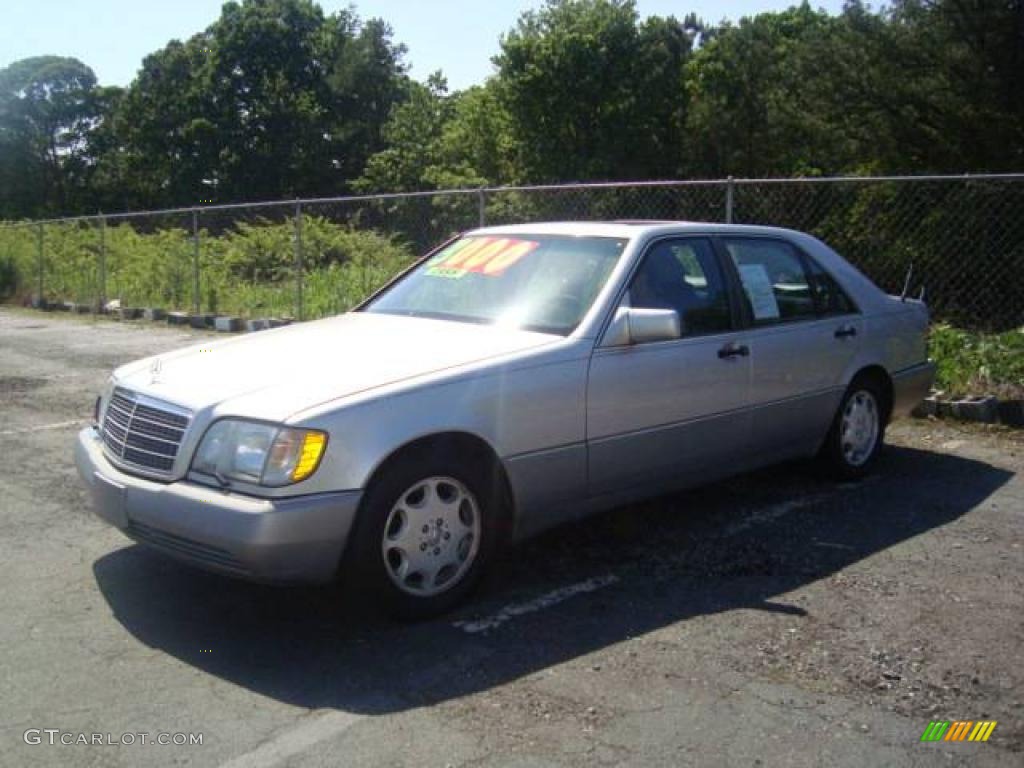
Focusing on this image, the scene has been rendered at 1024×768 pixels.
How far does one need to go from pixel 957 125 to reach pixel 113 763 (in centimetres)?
2300

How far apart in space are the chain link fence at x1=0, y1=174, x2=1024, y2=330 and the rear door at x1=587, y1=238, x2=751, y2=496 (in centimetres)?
578

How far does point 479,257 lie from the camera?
548cm

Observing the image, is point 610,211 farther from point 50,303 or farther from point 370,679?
point 370,679

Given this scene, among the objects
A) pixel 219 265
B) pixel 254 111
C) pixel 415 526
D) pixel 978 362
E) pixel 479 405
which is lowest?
pixel 415 526

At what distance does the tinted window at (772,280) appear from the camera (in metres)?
5.63

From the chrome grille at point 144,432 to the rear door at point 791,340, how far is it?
288 centimetres

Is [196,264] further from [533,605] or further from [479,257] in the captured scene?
[533,605]

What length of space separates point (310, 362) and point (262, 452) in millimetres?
644

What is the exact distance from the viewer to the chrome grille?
4.10 m

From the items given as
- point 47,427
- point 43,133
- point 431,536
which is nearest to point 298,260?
point 47,427

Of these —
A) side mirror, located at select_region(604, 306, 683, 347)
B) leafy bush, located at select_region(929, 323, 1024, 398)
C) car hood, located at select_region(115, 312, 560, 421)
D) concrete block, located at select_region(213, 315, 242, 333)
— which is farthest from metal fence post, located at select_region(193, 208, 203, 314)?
side mirror, located at select_region(604, 306, 683, 347)

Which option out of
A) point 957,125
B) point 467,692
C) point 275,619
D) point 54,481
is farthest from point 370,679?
point 957,125

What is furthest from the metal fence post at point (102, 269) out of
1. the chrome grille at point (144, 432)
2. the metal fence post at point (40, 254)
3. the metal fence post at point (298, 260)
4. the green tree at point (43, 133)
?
the green tree at point (43, 133)

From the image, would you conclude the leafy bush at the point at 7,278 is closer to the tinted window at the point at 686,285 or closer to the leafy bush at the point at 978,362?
the leafy bush at the point at 978,362
